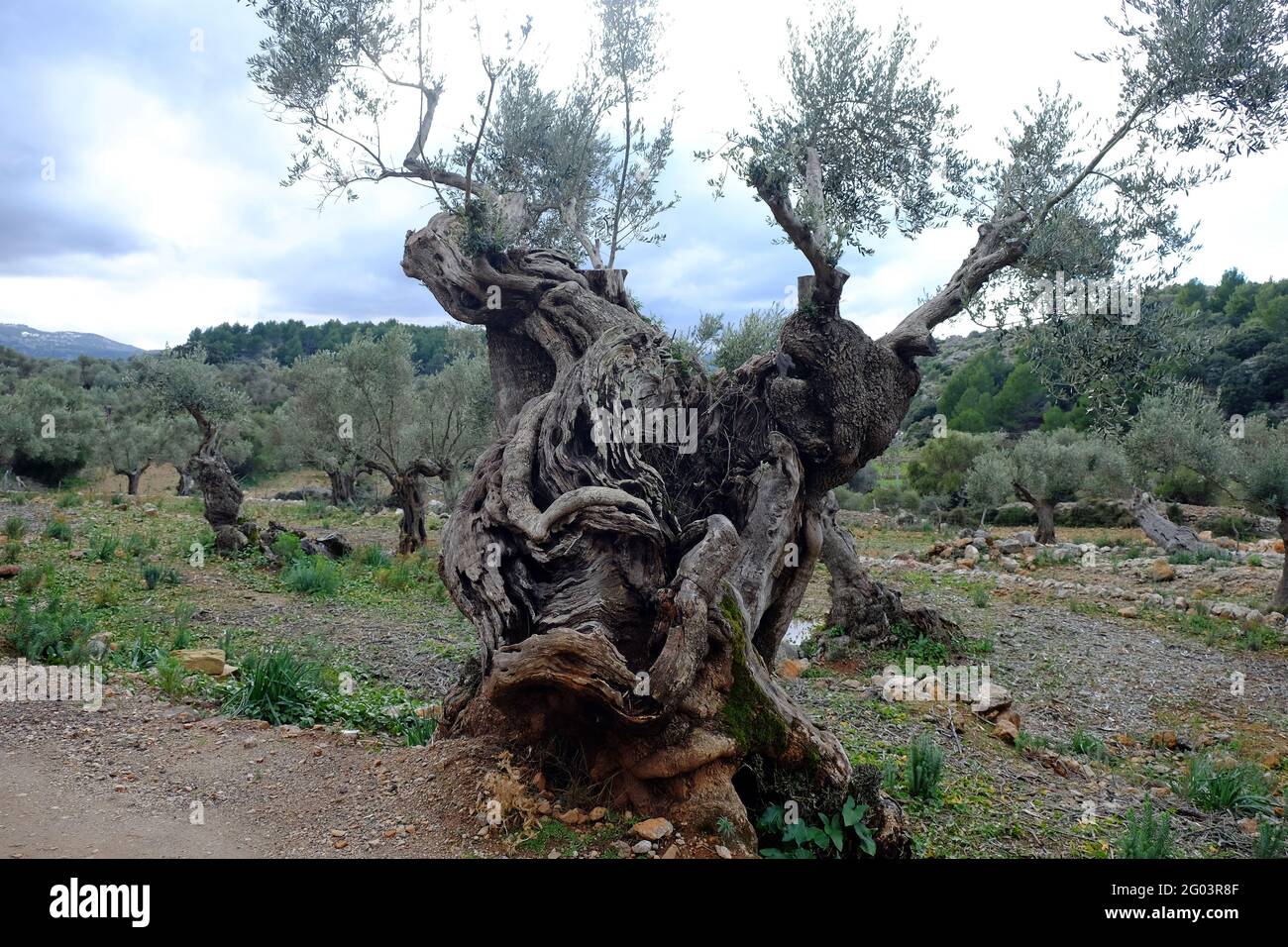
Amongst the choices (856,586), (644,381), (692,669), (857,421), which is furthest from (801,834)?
(856,586)

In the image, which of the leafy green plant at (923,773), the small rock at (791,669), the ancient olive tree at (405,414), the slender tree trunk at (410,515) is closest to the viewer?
the leafy green plant at (923,773)

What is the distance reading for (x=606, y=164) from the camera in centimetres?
1145

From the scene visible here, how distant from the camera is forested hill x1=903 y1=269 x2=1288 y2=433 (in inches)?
1435

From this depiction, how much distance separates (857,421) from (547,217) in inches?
251

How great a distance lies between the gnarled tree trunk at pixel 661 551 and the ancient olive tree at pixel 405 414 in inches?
435

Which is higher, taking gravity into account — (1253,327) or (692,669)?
(1253,327)

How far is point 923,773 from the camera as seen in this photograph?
20.4 ft

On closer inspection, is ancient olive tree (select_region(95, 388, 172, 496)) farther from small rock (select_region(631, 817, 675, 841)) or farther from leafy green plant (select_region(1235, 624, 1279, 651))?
leafy green plant (select_region(1235, 624, 1279, 651))

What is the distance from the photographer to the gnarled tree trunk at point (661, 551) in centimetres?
482

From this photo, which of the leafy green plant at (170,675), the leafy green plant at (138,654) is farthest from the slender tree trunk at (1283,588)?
the leafy green plant at (138,654)

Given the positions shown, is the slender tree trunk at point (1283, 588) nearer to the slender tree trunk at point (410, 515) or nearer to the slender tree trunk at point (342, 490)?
the slender tree trunk at point (410, 515)

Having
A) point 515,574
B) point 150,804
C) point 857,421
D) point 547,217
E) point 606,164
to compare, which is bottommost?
point 150,804

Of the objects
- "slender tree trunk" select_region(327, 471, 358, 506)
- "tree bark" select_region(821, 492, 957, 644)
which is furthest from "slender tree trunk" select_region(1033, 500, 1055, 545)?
"slender tree trunk" select_region(327, 471, 358, 506)
